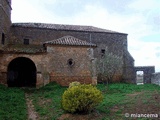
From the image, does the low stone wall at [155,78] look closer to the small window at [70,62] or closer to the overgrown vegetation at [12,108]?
the small window at [70,62]

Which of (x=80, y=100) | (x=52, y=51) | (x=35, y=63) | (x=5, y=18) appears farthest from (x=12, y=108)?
(x=5, y=18)

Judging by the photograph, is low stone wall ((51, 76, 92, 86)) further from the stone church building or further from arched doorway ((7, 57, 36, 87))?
arched doorway ((7, 57, 36, 87))

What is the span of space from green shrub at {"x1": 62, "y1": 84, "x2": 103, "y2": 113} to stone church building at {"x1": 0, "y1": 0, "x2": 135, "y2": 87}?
10.6 meters

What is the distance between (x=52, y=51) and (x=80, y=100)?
1204 cm

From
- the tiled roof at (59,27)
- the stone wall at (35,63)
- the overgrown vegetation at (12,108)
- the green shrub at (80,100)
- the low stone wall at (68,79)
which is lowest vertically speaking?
the overgrown vegetation at (12,108)

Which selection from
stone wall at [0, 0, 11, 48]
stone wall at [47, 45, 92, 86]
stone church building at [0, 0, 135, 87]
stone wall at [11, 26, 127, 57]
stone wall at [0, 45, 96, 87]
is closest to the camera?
stone wall at [0, 0, 11, 48]

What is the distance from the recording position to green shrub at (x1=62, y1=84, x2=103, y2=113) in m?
11.5

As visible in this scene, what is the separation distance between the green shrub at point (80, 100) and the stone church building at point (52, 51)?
1056 cm

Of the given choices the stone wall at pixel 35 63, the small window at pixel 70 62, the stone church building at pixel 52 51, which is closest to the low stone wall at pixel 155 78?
the stone church building at pixel 52 51

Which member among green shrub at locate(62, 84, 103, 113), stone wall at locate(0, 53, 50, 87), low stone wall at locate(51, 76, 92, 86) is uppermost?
stone wall at locate(0, 53, 50, 87)

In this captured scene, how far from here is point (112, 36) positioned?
3050 cm

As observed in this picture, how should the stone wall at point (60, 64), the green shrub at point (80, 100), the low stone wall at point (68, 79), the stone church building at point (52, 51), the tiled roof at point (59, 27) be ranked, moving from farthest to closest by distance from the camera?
the tiled roof at point (59, 27) → the low stone wall at point (68, 79) → the stone church building at point (52, 51) → the stone wall at point (60, 64) → the green shrub at point (80, 100)

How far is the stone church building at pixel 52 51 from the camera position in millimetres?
22312

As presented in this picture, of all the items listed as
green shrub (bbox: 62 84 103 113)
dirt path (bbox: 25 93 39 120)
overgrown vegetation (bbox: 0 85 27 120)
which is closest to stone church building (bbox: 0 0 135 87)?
overgrown vegetation (bbox: 0 85 27 120)
